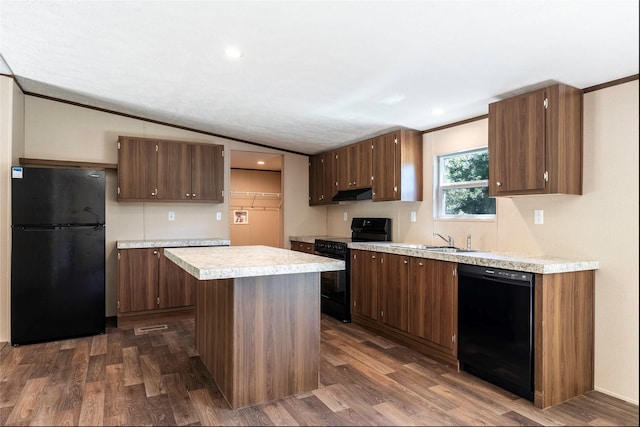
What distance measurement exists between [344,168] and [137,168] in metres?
2.47

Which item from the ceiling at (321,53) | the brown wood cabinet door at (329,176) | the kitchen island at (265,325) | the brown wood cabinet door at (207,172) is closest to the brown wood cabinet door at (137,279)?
the brown wood cabinet door at (207,172)

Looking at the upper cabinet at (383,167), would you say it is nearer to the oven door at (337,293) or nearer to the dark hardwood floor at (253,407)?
the oven door at (337,293)

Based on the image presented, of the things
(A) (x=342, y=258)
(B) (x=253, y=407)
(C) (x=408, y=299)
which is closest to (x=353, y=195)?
(A) (x=342, y=258)

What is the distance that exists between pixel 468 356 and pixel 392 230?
6.27ft

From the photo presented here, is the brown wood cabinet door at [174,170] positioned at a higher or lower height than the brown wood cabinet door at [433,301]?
higher

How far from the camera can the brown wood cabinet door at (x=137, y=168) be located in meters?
4.41

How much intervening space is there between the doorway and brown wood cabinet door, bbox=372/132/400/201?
11.0 feet

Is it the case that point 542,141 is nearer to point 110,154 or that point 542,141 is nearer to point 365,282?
point 365,282

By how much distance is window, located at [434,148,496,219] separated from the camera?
11.8 ft

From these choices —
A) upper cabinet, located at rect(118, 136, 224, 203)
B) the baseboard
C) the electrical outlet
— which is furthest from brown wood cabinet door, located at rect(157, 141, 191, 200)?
the electrical outlet

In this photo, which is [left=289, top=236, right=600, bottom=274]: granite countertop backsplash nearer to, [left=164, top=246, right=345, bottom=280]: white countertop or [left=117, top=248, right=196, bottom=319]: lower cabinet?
[left=164, top=246, right=345, bottom=280]: white countertop

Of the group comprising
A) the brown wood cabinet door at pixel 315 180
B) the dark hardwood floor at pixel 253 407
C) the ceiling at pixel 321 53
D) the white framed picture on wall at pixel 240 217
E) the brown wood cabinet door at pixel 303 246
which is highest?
the ceiling at pixel 321 53

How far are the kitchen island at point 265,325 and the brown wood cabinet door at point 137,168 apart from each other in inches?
84.8

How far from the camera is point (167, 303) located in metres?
4.38
